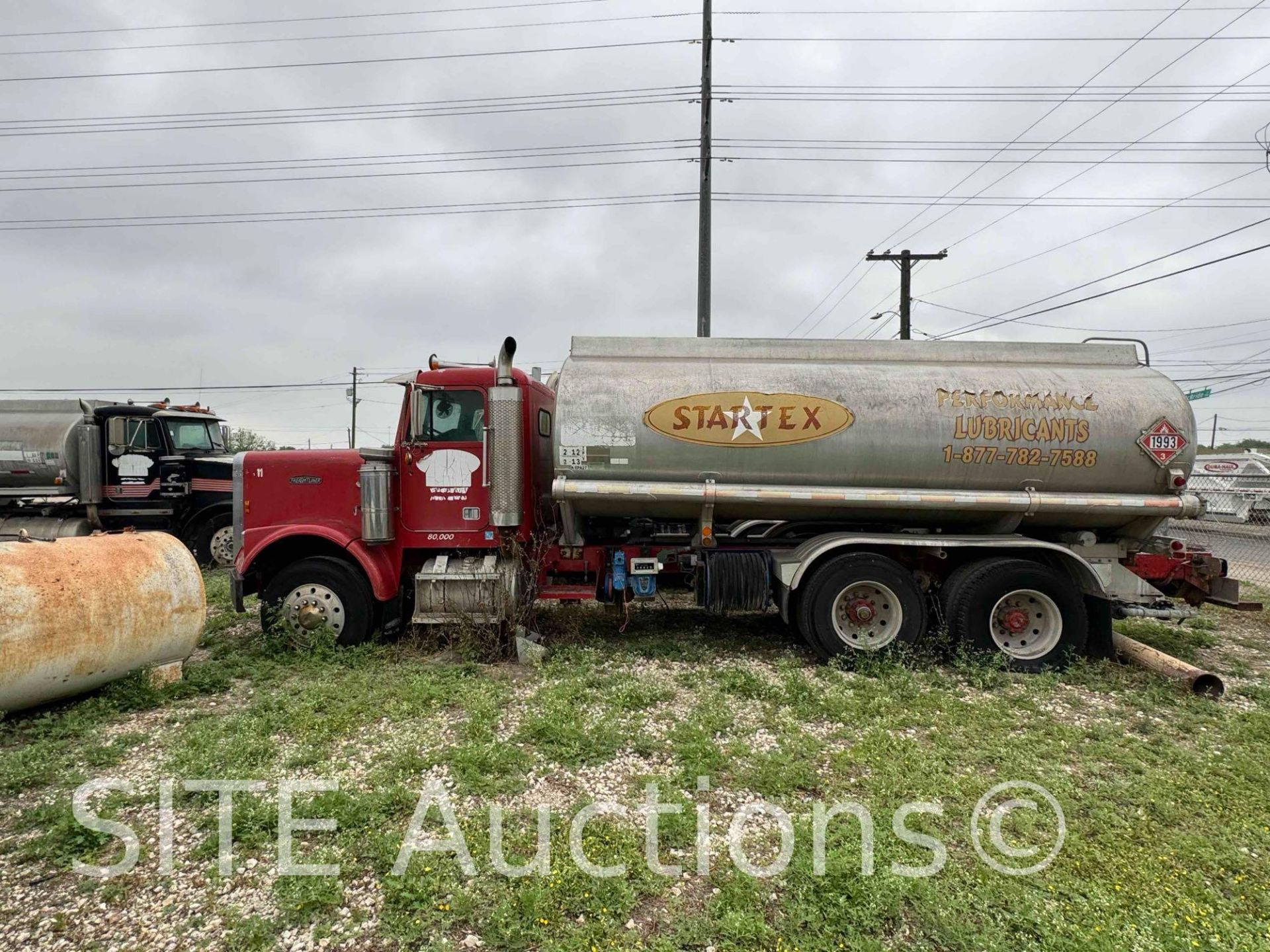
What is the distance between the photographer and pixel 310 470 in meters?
6.26

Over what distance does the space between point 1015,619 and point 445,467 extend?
573 centimetres

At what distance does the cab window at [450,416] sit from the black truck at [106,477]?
6190 mm

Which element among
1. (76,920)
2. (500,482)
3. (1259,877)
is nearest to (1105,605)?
(1259,877)

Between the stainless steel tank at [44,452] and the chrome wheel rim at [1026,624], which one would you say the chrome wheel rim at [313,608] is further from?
the stainless steel tank at [44,452]

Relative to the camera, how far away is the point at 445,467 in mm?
6289

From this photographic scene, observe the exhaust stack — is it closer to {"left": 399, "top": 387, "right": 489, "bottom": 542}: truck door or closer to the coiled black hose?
{"left": 399, "top": 387, "right": 489, "bottom": 542}: truck door

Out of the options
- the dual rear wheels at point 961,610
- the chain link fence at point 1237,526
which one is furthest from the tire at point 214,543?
the chain link fence at point 1237,526

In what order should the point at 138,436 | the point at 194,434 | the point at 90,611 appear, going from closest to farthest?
the point at 90,611
the point at 138,436
the point at 194,434

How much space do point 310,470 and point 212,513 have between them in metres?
6.27

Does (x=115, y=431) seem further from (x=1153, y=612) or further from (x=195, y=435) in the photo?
(x=1153, y=612)

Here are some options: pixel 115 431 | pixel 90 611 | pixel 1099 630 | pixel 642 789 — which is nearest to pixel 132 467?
pixel 115 431

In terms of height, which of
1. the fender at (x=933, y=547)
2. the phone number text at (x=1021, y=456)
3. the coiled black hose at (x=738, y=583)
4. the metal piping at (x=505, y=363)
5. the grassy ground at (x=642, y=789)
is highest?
the metal piping at (x=505, y=363)

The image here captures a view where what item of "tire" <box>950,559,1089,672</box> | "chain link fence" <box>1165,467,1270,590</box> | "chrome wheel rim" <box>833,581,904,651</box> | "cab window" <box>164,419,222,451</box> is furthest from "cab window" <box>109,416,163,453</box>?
"chain link fence" <box>1165,467,1270,590</box>

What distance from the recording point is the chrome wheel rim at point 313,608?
604cm
